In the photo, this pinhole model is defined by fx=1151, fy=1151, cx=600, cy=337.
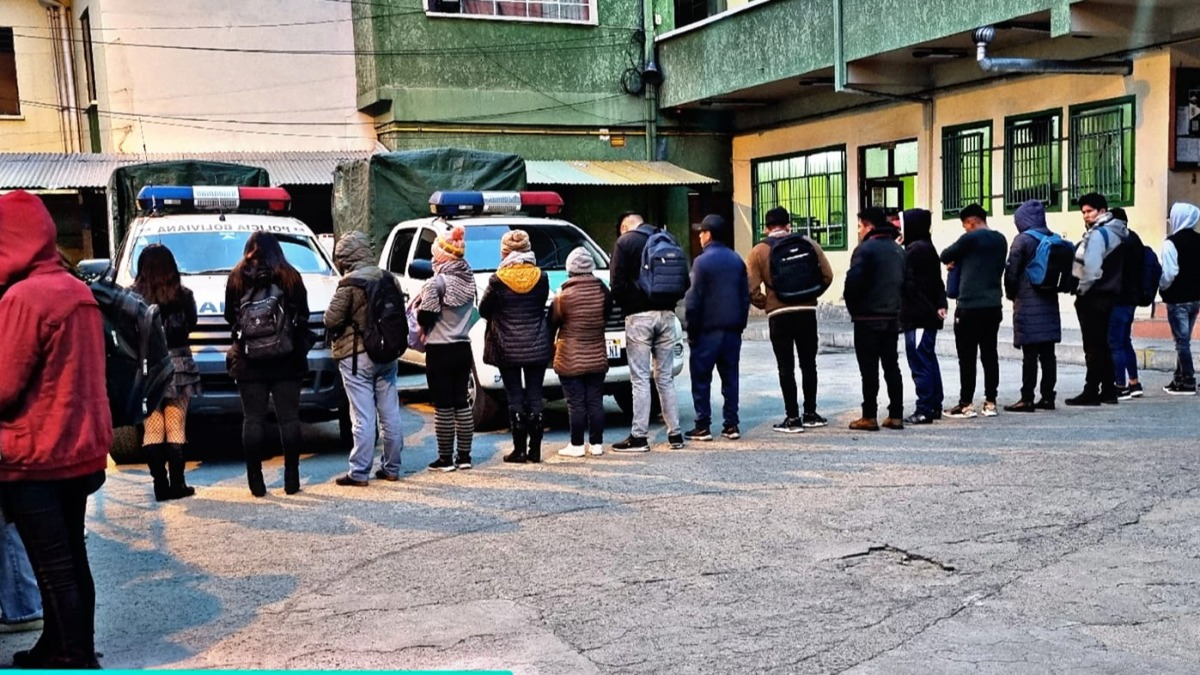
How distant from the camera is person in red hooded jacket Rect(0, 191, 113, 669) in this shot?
4.16 meters

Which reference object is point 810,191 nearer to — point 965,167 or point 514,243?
point 965,167

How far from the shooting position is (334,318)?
778cm

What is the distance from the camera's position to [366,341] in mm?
7746

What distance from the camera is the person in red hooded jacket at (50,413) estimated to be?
4.16 m

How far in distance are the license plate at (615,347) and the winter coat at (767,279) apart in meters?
1.27

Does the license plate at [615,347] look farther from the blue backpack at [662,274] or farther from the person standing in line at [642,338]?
the blue backpack at [662,274]

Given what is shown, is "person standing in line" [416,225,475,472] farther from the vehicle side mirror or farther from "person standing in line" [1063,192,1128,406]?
"person standing in line" [1063,192,1128,406]

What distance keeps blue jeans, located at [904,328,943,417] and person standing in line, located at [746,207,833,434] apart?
0.92 meters

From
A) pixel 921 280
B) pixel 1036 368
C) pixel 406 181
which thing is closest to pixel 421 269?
pixel 406 181

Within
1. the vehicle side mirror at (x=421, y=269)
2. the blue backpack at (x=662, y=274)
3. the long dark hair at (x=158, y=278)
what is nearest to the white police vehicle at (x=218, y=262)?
the vehicle side mirror at (x=421, y=269)

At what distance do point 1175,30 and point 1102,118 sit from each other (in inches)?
62.1

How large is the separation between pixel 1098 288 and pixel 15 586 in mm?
8824

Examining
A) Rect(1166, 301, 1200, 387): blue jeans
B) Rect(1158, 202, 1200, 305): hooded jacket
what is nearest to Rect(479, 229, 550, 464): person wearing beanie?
Rect(1158, 202, 1200, 305): hooded jacket

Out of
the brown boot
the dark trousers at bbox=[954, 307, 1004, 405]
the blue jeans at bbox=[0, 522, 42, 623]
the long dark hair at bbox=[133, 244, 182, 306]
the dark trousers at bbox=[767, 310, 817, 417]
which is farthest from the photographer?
the dark trousers at bbox=[954, 307, 1004, 405]
